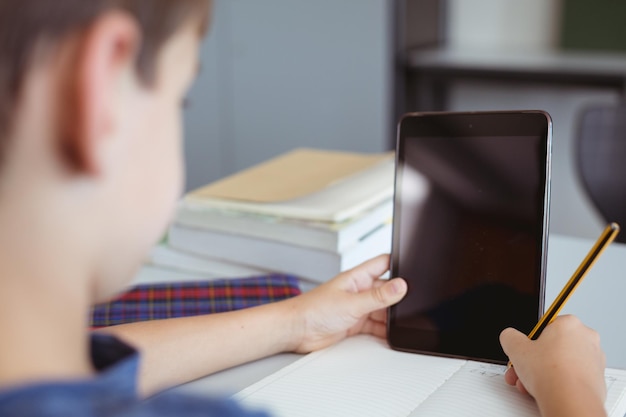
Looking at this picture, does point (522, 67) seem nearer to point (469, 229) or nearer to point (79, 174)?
point (469, 229)

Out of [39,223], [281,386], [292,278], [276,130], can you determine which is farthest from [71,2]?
[276,130]

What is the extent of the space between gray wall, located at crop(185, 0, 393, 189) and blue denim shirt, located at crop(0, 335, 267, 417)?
7.94 ft

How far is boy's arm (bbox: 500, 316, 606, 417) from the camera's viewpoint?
632 mm

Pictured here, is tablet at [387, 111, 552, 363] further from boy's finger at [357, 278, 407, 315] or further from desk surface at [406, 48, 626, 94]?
desk surface at [406, 48, 626, 94]

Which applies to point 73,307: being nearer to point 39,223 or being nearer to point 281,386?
point 39,223

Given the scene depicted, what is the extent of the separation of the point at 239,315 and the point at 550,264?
0.42m

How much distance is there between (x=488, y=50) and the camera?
2.88m

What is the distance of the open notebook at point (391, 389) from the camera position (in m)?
0.69

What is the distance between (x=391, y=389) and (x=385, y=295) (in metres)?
0.12

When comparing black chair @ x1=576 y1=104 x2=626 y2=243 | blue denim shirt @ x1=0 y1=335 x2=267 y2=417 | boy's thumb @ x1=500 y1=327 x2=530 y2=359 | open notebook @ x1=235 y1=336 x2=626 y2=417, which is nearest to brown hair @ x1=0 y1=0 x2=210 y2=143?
blue denim shirt @ x1=0 y1=335 x2=267 y2=417

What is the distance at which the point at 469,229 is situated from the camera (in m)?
0.82

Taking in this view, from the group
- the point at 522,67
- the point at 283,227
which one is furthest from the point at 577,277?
the point at 522,67

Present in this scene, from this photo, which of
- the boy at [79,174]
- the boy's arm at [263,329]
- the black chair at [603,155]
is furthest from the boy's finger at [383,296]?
the black chair at [603,155]

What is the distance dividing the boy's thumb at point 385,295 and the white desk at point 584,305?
82mm
